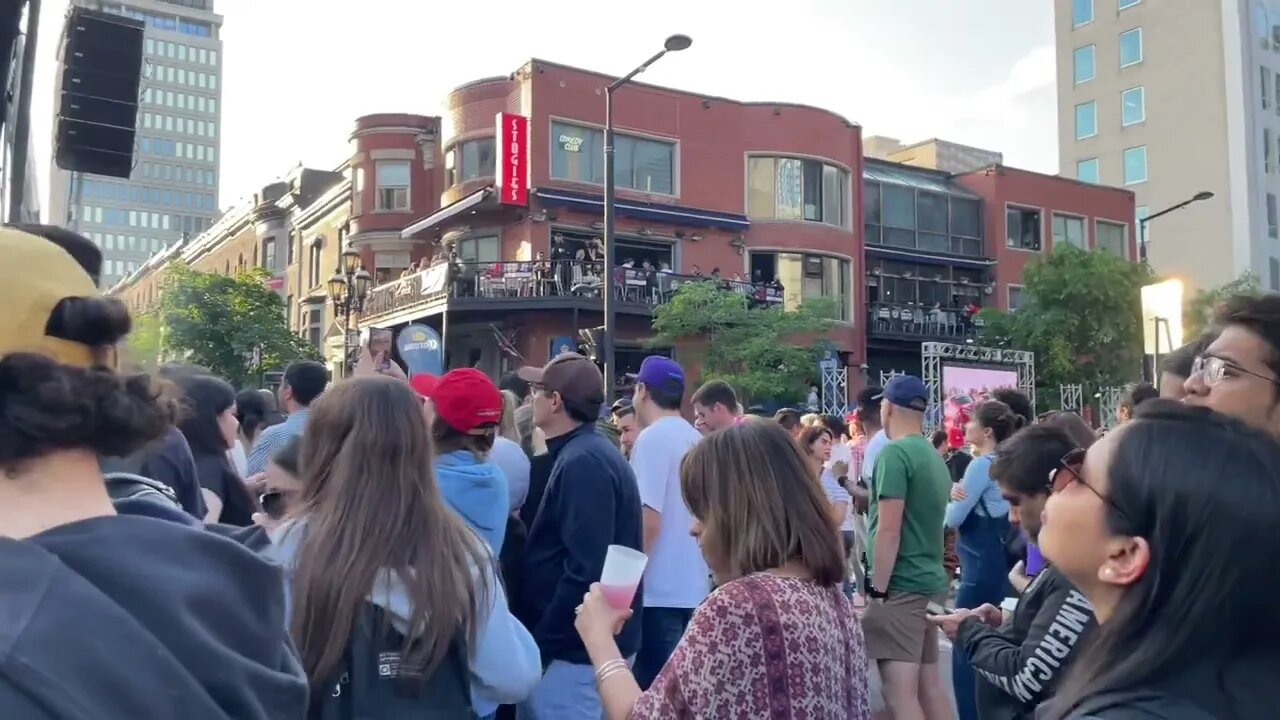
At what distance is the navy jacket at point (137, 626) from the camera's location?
118 cm

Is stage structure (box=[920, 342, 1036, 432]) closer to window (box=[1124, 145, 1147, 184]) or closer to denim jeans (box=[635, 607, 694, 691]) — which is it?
denim jeans (box=[635, 607, 694, 691])

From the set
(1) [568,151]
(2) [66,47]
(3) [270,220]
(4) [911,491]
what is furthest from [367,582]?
(3) [270,220]

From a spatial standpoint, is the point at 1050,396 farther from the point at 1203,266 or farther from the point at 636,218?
the point at 1203,266

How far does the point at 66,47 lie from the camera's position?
7.70 metres

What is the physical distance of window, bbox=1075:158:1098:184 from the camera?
178 feet

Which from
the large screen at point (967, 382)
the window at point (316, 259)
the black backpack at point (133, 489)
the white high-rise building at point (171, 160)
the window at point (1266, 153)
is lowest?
the black backpack at point (133, 489)

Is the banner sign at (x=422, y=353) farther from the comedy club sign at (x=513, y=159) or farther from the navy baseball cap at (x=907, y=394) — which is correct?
the comedy club sign at (x=513, y=159)

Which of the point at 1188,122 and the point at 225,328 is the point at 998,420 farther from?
the point at 1188,122

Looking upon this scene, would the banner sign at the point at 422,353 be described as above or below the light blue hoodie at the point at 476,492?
above

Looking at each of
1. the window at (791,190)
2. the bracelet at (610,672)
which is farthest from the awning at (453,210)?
the bracelet at (610,672)

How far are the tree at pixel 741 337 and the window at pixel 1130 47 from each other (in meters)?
36.8

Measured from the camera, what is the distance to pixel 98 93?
306 inches

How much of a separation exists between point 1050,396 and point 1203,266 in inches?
1067

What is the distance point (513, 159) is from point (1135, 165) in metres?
39.6
